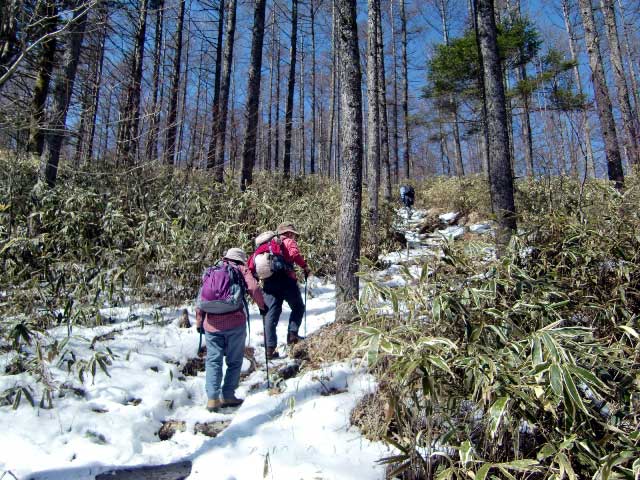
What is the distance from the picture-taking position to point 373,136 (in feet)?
31.5

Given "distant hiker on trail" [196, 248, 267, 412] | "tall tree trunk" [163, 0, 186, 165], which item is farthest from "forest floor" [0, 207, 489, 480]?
"tall tree trunk" [163, 0, 186, 165]

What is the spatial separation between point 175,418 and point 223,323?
101cm

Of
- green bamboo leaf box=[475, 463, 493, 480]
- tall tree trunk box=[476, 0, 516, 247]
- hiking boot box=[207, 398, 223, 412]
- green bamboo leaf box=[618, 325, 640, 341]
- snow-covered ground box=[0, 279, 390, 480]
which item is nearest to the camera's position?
green bamboo leaf box=[475, 463, 493, 480]

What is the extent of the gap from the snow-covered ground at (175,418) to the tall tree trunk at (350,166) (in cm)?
115

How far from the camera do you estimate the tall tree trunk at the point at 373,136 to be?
8.91m

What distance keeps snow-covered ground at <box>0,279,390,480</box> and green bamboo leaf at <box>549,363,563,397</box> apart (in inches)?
53.5

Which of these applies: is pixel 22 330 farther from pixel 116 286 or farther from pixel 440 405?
pixel 440 405

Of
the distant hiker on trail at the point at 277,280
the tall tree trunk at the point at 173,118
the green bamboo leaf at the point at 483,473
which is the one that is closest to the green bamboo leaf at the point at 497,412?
the green bamboo leaf at the point at 483,473

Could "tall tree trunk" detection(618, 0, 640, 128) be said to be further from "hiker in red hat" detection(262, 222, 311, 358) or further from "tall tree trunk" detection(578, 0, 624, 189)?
"hiker in red hat" detection(262, 222, 311, 358)

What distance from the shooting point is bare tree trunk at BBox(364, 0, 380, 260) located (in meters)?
8.92

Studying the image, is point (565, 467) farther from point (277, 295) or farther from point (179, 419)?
point (277, 295)

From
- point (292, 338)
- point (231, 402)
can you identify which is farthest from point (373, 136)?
point (231, 402)

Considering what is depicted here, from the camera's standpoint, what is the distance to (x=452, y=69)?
47.8 ft

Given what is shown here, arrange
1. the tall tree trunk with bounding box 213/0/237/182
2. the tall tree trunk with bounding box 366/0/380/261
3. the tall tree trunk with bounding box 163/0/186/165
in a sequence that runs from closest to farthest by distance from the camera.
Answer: the tall tree trunk with bounding box 163/0/186/165, the tall tree trunk with bounding box 366/0/380/261, the tall tree trunk with bounding box 213/0/237/182
